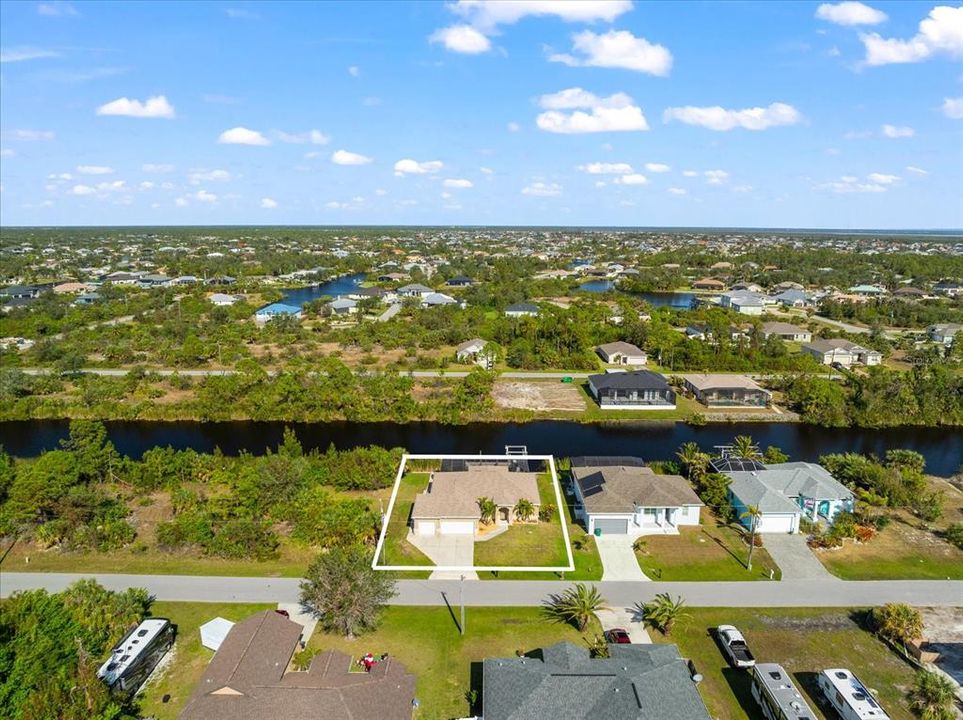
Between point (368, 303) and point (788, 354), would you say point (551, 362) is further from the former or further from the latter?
point (368, 303)

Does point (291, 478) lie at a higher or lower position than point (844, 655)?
higher

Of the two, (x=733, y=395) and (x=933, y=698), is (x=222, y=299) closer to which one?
(x=733, y=395)

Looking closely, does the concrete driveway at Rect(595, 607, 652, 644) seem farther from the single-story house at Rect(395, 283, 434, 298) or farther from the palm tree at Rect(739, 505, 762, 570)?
the single-story house at Rect(395, 283, 434, 298)

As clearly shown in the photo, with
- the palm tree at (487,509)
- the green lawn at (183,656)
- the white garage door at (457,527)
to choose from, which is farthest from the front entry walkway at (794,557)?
the green lawn at (183,656)

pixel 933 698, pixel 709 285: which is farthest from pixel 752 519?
pixel 709 285

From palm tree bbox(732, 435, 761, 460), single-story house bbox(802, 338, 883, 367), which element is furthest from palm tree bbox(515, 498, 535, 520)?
single-story house bbox(802, 338, 883, 367)

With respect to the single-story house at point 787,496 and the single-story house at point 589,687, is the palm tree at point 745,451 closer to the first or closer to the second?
the single-story house at point 787,496

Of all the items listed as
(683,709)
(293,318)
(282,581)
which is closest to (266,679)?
(282,581)
